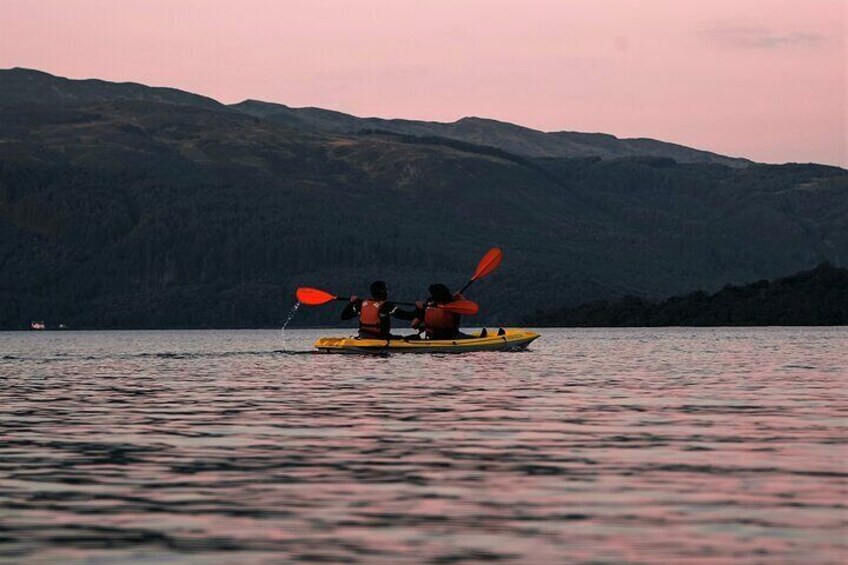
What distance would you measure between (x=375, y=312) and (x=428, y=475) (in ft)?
135

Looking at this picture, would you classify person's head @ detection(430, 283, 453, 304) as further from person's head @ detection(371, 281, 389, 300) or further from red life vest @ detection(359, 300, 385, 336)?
red life vest @ detection(359, 300, 385, 336)

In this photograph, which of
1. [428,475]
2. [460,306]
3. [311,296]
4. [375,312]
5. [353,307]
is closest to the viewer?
[428,475]

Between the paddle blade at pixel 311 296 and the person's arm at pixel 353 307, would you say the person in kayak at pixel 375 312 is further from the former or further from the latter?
the paddle blade at pixel 311 296

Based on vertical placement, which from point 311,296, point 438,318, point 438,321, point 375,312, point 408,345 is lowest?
point 408,345

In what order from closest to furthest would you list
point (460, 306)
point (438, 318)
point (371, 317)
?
point (371, 317) < point (460, 306) < point (438, 318)

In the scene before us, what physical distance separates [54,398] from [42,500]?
2356 centimetres

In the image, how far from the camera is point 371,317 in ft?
212

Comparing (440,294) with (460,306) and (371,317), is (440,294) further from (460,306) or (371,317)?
(371,317)

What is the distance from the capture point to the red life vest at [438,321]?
2598 inches

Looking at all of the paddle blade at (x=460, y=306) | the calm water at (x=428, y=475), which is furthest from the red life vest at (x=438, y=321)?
the calm water at (x=428, y=475)

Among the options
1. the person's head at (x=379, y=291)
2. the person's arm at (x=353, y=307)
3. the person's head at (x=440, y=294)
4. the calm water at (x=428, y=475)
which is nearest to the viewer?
the calm water at (x=428, y=475)

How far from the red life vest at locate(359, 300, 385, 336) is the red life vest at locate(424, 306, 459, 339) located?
2210mm

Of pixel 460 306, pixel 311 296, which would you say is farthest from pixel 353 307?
pixel 311 296

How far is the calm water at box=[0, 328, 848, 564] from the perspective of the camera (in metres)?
17.1
